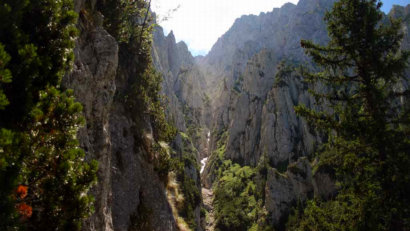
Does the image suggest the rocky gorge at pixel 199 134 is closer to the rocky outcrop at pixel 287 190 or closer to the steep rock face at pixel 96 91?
the steep rock face at pixel 96 91

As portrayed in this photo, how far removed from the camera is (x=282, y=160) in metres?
75.9

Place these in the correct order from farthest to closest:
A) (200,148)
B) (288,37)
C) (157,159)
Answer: (288,37) < (200,148) < (157,159)

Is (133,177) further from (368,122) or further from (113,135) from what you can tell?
(368,122)

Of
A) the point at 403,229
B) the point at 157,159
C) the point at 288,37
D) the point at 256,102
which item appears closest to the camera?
the point at 403,229

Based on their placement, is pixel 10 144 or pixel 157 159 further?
pixel 157 159

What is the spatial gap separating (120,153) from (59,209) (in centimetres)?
1417

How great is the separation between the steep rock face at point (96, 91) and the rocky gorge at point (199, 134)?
5cm

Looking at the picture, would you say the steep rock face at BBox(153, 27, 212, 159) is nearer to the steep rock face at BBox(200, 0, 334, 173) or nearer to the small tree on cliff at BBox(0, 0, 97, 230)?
the steep rock face at BBox(200, 0, 334, 173)

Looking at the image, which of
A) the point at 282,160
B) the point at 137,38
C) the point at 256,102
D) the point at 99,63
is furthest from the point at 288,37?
the point at 99,63

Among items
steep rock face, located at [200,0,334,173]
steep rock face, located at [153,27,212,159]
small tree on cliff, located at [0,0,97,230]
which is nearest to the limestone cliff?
small tree on cliff, located at [0,0,97,230]

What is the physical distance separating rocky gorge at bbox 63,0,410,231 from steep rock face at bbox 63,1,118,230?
0.17ft

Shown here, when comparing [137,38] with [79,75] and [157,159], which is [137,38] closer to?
[157,159]

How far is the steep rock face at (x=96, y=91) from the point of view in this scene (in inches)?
401

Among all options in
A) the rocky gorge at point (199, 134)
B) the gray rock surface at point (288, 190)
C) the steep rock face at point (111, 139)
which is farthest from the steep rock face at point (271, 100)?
the steep rock face at point (111, 139)
